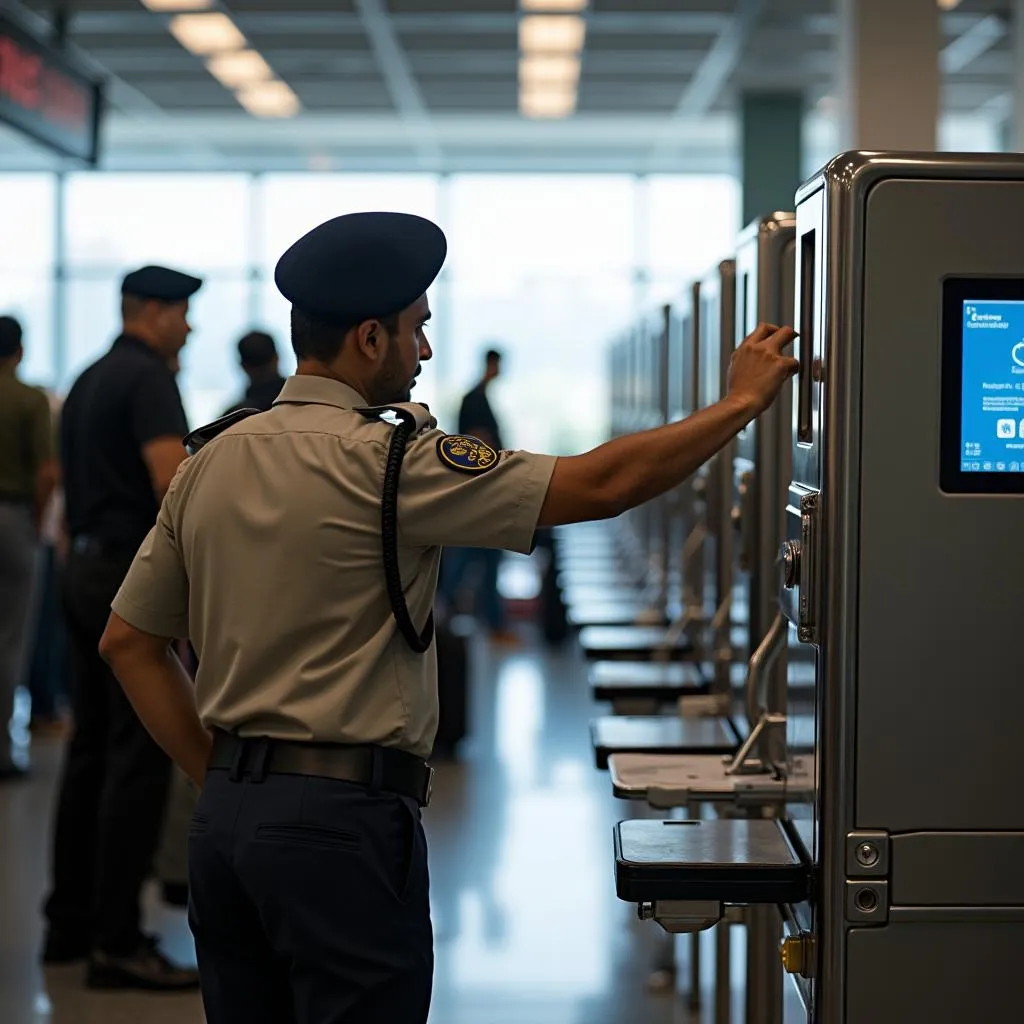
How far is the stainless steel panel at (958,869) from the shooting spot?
1.75m

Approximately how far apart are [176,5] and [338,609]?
597 cm

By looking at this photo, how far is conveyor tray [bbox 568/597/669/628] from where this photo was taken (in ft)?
15.6

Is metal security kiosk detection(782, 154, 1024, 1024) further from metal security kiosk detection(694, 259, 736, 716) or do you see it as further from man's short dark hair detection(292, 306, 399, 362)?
metal security kiosk detection(694, 259, 736, 716)

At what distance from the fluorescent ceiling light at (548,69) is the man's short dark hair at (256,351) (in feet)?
12.9

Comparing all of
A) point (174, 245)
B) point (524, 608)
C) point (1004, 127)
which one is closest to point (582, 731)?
point (524, 608)

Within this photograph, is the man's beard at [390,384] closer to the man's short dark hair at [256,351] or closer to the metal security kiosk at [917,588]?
the metal security kiosk at [917,588]

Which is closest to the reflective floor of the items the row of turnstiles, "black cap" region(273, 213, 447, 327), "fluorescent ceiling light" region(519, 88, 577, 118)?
the row of turnstiles

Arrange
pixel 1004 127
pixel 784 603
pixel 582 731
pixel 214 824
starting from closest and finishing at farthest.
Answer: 1. pixel 214 824
2. pixel 784 603
3. pixel 582 731
4. pixel 1004 127

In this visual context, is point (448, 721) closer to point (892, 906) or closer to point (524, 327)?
point (892, 906)

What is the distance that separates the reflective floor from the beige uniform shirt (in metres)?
1.86

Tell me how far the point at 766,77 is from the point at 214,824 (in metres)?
7.42

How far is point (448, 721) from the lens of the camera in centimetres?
602

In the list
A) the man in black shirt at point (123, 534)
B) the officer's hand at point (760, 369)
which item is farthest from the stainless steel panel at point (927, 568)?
the man in black shirt at point (123, 534)

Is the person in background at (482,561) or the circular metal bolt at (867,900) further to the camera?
the person in background at (482,561)
